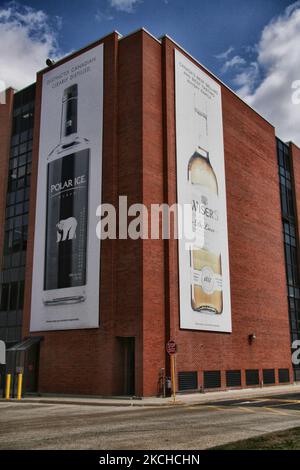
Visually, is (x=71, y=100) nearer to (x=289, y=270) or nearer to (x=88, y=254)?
(x=88, y=254)

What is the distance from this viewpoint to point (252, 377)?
38.1 metres

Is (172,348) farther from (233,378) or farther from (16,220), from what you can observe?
(16,220)

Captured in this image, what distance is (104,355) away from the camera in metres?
28.8

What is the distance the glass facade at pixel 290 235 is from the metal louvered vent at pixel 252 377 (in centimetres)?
794

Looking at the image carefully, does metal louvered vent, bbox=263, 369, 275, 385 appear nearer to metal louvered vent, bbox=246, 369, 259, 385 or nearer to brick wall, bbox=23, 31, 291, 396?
brick wall, bbox=23, 31, 291, 396

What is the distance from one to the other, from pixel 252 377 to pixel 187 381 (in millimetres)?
9255

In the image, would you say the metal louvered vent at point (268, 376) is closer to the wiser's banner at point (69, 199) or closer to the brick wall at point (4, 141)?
the wiser's banner at point (69, 199)

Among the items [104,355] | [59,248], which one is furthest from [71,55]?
[104,355]

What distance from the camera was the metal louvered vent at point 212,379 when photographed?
32.7 metres

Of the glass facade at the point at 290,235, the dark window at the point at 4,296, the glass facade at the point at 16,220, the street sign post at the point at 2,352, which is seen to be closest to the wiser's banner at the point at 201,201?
the glass facade at the point at 16,220
